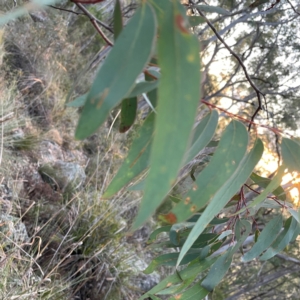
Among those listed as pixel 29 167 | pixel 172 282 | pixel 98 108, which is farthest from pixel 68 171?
pixel 98 108

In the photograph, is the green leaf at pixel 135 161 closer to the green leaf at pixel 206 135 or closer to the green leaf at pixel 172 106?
the green leaf at pixel 206 135

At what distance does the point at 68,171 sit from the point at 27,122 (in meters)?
0.42

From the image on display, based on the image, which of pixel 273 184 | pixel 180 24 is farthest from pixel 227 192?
pixel 180 24

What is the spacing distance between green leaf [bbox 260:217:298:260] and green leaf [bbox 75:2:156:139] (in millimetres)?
639

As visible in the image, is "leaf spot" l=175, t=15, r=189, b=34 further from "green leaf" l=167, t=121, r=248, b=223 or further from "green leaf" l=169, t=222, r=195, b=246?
"green leaf" l=169, t=222, r=195, b=246

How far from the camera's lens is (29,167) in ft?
6.85

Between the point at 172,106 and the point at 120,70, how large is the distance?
6 cm

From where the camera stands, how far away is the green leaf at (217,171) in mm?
383

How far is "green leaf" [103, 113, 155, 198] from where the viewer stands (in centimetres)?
48

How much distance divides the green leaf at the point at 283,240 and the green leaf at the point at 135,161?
47 centimetres

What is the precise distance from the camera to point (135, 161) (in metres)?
0.49

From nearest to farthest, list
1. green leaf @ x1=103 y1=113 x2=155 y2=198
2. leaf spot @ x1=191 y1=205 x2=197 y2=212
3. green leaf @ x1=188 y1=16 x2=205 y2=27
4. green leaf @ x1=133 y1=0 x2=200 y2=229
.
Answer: green leaf @ x1=133 y1=0 x2=200 y2=229, leaf spot @ x1=191 y1=205 x2=197 y2=212, green leaf @ x1=103 y1=113 x2=155 y2=198, green leaf @ x1=188 y1=16 x2=205 y2=27

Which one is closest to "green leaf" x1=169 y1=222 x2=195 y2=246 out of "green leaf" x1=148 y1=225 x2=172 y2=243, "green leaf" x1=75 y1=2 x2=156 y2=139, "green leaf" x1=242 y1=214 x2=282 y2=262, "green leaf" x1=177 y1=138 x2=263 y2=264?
"green leaf" x1=148 y1=225 x2=172 y2=243

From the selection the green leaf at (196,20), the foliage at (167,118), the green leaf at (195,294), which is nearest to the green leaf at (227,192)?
the foliage at (167,118)
